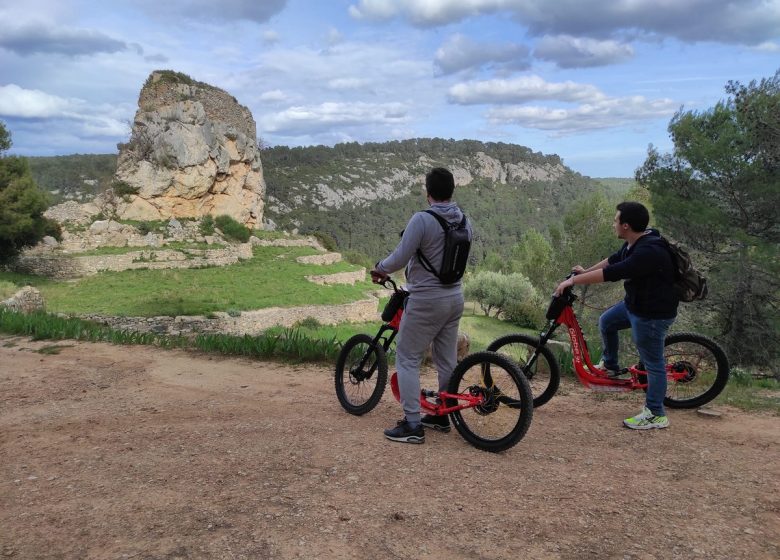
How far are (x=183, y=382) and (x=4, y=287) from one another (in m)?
14.6

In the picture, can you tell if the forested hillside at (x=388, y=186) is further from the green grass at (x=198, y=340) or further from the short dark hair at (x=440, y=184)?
the short dark hair at (x=440, y=184)

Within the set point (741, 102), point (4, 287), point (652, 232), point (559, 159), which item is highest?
point (559, 159)

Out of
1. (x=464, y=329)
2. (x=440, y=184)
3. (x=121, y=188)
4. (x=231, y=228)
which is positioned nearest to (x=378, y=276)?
(x=440, y=184)

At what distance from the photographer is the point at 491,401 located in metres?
4.00

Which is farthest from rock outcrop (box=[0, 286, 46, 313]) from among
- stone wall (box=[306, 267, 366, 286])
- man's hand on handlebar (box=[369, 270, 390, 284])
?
stone wall (box=[306, 267, 366, 286])

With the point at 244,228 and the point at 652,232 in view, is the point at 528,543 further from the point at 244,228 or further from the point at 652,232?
the point at 244,228

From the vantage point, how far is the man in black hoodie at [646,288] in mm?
4031

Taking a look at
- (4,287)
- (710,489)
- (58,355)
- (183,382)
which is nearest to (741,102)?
(710,489)

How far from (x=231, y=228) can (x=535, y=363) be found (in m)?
40.5

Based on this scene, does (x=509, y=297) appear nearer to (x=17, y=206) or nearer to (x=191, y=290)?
(x=191, y=290)

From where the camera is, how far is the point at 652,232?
4219 millimetres

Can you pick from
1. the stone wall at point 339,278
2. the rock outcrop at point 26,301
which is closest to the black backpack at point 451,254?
the rock outcrop at point 26,301

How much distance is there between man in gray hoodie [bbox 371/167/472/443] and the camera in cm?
374

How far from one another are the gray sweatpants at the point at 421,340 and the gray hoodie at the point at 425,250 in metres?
0.07
